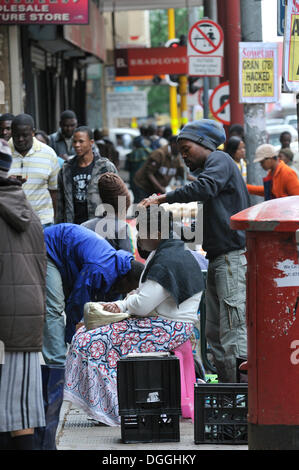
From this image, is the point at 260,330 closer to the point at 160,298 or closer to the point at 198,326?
the point at 160,298

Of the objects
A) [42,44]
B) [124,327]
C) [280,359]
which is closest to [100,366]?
[124,327]

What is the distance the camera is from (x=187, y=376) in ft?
22.0

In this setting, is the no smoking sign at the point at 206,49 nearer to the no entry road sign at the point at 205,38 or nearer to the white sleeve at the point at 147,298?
the no entry road sign at the point at 205,38

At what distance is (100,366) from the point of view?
6.55 metres

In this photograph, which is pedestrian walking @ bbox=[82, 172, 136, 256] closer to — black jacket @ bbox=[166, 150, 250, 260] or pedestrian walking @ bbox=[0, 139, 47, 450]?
Answer: black jacket @ bbox=[166, 150, 250, 260]

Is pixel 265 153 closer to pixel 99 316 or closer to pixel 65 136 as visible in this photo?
pixel 65 136

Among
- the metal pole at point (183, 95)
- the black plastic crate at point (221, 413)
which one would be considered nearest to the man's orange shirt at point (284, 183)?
the black plastic crate at point (221, 413)

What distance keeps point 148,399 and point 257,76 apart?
660cm

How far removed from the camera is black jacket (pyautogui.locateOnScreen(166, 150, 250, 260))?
22.5 ft

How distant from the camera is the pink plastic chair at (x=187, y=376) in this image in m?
6.66

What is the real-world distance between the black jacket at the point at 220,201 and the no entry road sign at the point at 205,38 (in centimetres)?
1005

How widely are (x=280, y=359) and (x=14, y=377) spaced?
1350 millimetres

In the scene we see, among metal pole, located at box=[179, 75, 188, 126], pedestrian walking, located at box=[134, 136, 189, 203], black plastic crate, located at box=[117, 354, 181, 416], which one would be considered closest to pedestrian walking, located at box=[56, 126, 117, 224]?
black plastic crate, located at box=[117, 354, 181, 416]

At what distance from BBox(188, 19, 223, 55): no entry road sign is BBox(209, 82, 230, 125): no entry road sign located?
0.92m
